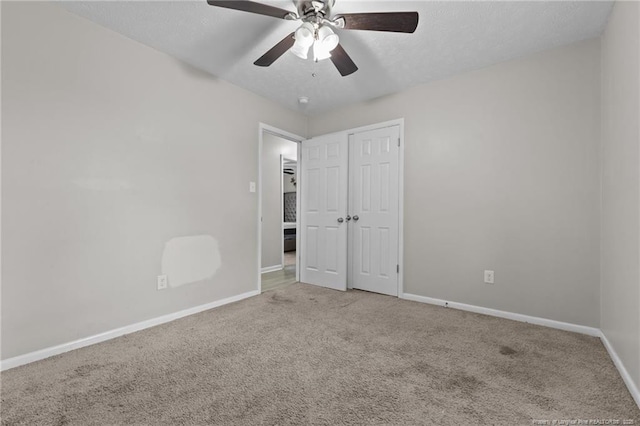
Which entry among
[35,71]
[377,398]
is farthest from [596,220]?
[35,71]

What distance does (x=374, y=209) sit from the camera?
367 cm

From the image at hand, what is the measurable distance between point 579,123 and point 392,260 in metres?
2.16

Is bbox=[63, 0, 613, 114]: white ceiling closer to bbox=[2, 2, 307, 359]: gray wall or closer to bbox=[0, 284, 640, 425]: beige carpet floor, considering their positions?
bbox=[2, 2, 307, 359]: gray wall

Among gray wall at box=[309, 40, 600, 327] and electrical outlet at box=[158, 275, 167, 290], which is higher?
gray wall at box=[309, 40, 600, 327]

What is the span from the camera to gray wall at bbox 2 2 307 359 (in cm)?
193

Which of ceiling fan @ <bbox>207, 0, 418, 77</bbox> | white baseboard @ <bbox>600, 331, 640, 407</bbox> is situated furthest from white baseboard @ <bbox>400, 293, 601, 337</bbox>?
ceiling fan @ <bbox>207, 0, 418, 77</bbox>

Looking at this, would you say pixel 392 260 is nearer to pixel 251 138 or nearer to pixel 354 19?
pixel 251 138

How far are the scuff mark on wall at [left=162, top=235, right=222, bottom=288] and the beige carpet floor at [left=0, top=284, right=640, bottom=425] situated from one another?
43 centimetres

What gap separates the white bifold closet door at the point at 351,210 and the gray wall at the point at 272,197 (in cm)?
122

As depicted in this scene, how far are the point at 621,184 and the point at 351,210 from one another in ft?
8.28

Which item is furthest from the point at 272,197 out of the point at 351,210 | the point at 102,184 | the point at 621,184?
the point at 621,184

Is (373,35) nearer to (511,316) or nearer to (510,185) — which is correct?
(510,185)

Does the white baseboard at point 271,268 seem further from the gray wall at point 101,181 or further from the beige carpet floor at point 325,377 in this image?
the beige carpet floor at point 325,377

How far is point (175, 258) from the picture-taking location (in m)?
2.78
